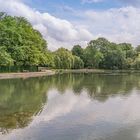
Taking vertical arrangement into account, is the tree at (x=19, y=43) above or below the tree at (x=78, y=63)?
above

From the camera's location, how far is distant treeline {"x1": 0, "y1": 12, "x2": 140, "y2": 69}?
52531mm

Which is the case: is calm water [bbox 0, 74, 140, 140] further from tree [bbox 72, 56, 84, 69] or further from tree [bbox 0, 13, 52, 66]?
tree [bbox 72, 56, 84, 69]

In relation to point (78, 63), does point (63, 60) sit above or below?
above

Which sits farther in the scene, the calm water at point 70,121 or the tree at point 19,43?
the tree at point 19,43

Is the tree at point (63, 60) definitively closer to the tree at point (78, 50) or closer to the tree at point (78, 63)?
the tree at point (78, 63)

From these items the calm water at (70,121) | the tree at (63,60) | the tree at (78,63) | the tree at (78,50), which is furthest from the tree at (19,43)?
the tree at (78,50)

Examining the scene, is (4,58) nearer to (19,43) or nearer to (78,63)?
(19,43)

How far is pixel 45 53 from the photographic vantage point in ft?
224

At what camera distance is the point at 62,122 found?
1419 cm

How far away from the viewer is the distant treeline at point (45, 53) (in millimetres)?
52531

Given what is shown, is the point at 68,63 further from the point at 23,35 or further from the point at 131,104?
the point at 131,104

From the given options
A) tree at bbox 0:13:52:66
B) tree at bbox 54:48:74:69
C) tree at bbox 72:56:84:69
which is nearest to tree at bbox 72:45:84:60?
tree at bbox 72:56:84:69

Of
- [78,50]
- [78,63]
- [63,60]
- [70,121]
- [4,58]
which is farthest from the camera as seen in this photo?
[78,50]

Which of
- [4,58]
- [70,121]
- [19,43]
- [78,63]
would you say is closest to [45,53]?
[19,43]
